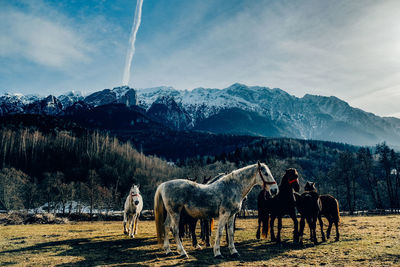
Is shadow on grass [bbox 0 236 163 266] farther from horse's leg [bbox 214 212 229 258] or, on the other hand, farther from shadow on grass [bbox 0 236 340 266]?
horse's leg [bbox 214 212 229 258]

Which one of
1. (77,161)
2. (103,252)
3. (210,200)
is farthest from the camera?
(77,161)

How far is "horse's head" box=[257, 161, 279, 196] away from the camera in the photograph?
1056cm

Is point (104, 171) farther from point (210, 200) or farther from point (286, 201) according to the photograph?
point (210, 200)

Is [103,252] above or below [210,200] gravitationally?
below

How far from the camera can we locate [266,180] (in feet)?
35.8

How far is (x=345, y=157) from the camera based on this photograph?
60656 millimetres

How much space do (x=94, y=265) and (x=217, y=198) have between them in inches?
211

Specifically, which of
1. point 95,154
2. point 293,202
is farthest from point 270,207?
point 95,154

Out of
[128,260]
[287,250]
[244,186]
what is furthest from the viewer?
[287,250]

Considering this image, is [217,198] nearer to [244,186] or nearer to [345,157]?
[244,186]

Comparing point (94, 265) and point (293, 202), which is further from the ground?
point (293, 202)

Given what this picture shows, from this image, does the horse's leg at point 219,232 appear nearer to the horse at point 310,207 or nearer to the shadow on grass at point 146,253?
the shadow on grass at point 146,253

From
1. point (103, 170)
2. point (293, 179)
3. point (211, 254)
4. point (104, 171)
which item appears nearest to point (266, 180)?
point (293, 179)

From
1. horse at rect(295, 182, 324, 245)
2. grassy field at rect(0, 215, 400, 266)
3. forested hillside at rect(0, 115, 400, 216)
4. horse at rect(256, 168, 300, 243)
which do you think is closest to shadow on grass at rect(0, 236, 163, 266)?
grassy field at rect(0, 215, 400, 266)
